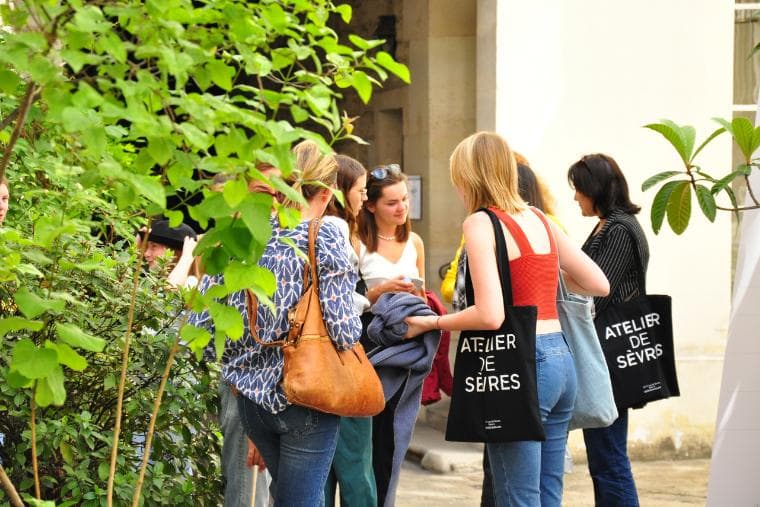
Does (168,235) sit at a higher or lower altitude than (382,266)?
higher

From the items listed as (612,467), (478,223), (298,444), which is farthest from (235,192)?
(612,467)

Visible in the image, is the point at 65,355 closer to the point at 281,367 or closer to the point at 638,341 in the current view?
the point at 281,367

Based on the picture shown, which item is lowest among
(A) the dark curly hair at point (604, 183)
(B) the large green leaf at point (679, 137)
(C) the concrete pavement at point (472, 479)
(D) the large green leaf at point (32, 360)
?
(C) the concrete pavement at point (472, 479)

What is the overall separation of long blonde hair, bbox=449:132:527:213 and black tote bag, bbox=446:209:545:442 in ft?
0.31

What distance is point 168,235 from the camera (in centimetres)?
566

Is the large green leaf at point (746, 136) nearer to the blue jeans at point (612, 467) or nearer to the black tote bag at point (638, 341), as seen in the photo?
the black tote bag at point (638, 341)

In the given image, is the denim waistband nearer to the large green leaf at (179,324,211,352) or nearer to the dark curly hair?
the dark curly hair

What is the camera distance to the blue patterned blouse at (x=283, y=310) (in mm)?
3832

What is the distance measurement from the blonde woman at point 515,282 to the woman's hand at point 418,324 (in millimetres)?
279

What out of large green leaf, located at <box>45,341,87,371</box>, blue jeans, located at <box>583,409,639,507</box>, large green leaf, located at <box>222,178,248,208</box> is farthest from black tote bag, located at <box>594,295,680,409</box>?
large green leaf, located at <box>222,178,248,208</box>

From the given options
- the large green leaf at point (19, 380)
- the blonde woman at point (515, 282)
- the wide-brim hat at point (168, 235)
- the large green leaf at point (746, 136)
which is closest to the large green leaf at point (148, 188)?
the large green leaf at point (19, 380)

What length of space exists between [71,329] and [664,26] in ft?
20.8

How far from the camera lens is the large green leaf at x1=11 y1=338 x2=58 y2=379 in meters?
2.35

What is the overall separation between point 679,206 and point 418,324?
1728mm
